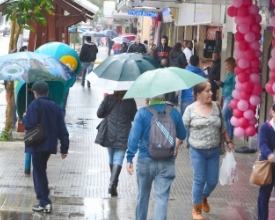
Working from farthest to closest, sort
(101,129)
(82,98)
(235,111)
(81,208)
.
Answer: (82,98)
(235,111)
(101,129)
(81,208)

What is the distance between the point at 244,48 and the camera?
1235 cm

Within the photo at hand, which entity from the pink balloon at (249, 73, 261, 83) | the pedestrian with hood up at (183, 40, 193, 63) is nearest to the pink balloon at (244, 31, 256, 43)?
the pink balloon at (249, 73, 261, 83)

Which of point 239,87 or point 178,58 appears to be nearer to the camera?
point 239,87

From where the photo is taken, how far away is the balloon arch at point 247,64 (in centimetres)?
1205

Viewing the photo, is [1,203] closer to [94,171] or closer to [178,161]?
[94,171]

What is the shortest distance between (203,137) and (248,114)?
390 centimetres

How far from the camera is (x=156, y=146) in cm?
742

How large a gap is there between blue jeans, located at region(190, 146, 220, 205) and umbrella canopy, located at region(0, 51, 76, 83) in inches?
97.7

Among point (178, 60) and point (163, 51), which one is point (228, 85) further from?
point (163, 51)

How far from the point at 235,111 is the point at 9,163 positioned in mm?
3845

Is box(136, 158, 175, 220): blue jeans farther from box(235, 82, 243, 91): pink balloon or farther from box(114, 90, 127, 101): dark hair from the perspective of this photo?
box(235, 82, 243, 91): pink balloon

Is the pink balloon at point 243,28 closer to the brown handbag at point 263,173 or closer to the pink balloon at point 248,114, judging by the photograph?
the pink balloon at point 248,114

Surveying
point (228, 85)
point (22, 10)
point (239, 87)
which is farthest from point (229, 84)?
point (22, 10)

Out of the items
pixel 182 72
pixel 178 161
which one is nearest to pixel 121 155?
pixel 182 72
